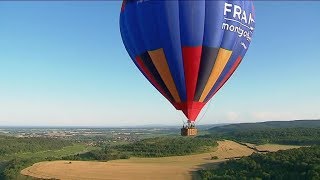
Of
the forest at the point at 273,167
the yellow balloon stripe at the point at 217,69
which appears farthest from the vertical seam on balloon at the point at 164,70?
the forest at the point at 273,167

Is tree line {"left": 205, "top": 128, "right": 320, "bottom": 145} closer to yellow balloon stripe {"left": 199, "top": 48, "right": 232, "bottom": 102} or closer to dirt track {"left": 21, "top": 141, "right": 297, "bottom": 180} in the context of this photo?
dirt track {"left": 21, "top": 141, "right": 297, "bottom": 180}

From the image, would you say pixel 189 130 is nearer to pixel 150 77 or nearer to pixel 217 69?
pixel 217 69

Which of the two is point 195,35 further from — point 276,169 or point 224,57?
point 276,169

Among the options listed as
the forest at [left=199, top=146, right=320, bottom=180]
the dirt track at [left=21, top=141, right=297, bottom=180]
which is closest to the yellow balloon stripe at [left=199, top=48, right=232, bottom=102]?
the forest at [left=199, top=146, right=320, bottom=180]

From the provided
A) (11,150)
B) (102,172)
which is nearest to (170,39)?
(102,172)

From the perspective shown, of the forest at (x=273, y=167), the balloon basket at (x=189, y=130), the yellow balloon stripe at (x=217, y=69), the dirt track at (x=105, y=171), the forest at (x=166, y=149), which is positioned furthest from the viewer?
the forest at (x=166, y=149)

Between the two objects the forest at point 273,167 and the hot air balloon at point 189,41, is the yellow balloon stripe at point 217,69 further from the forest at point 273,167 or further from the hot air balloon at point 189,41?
the forest at point 273,167
